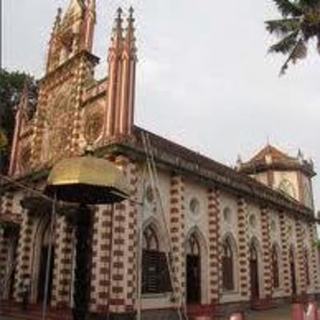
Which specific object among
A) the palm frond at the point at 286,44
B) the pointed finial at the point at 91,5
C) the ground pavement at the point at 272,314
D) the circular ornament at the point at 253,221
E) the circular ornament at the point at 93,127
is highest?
the pointed finial at the point at 91,5

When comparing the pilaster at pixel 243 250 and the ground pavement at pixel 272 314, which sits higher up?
the pilaster at pixel 243 250

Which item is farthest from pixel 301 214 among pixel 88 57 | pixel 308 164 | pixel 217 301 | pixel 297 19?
pixel 88 57

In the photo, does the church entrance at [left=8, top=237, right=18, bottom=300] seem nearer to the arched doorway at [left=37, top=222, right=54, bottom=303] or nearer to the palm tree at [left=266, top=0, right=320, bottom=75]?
the arched doorway at [left=37, top=222, right=54, bottom=303]

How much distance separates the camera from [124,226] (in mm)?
19703

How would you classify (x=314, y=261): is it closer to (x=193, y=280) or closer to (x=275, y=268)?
(x=275, y=268)

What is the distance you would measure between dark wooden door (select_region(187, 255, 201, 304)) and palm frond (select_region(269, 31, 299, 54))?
10401mm

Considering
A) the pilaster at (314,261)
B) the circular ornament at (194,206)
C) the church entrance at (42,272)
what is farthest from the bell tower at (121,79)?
the pilaster at (314,261)

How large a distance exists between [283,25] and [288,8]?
79 centimetres

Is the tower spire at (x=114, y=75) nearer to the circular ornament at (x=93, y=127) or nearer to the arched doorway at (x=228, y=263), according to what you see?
the circular ornament at (x=93, y=127)

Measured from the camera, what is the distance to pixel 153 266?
2161 centimetres

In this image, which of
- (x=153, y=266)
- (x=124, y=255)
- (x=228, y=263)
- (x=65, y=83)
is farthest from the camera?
(x=228, y=263)

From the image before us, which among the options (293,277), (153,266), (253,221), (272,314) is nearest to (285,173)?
(293,277)

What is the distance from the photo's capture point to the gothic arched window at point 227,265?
2650 cm

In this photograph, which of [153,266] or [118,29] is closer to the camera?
[153,266]
